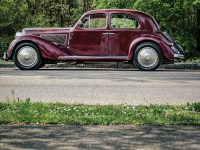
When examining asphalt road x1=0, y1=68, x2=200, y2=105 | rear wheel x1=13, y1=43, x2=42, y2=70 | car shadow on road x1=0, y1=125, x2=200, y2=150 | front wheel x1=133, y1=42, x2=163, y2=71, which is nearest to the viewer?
car shadow on road x1=0, y1=125, x2=200, y2=150

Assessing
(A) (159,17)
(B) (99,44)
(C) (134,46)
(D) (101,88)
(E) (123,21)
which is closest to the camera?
(D) (101,88)

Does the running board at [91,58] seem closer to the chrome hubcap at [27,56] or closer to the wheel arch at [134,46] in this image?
the wheel arch at [134,46]

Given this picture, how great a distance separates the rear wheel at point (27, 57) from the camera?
14.0 m

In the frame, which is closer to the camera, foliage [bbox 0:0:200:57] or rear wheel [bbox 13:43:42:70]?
rear wheel [bbox 13:43:42:70]

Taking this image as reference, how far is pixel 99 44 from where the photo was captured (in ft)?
46.3

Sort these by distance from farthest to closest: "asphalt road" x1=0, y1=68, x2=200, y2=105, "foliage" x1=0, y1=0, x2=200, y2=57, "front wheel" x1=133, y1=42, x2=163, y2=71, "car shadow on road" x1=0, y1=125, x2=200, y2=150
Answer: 1. "foliage" x1=0, y1=0, x2=200, y2=57
2. "front wheel" x1=133, y1=42, x2=163, y2=71
3. "asphalt road" x1=0, y1=68, x2=200, y2=105
4. "car shadow on road" x1=0, y1=125, x2=200, y2=150

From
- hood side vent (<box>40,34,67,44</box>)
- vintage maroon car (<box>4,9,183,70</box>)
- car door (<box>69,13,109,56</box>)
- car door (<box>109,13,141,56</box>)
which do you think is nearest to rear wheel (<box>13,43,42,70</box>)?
vintage maroon car (<box>4,9,183,70</box>)

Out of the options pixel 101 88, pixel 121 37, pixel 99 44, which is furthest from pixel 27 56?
pixel 101 88

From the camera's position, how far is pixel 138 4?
19.9 m

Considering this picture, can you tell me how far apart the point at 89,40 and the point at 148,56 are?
5.32 feet

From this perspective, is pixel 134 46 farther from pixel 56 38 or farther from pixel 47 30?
pixel 47 30

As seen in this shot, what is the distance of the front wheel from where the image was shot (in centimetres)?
1380

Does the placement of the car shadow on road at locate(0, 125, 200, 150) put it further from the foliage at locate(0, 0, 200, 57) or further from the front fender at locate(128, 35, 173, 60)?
the foliage at locate(0, 0, 200, 57)

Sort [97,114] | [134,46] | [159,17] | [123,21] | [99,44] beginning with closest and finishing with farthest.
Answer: [97,114] < [134,46] < [99,44] < [123,21] < [159,17]
